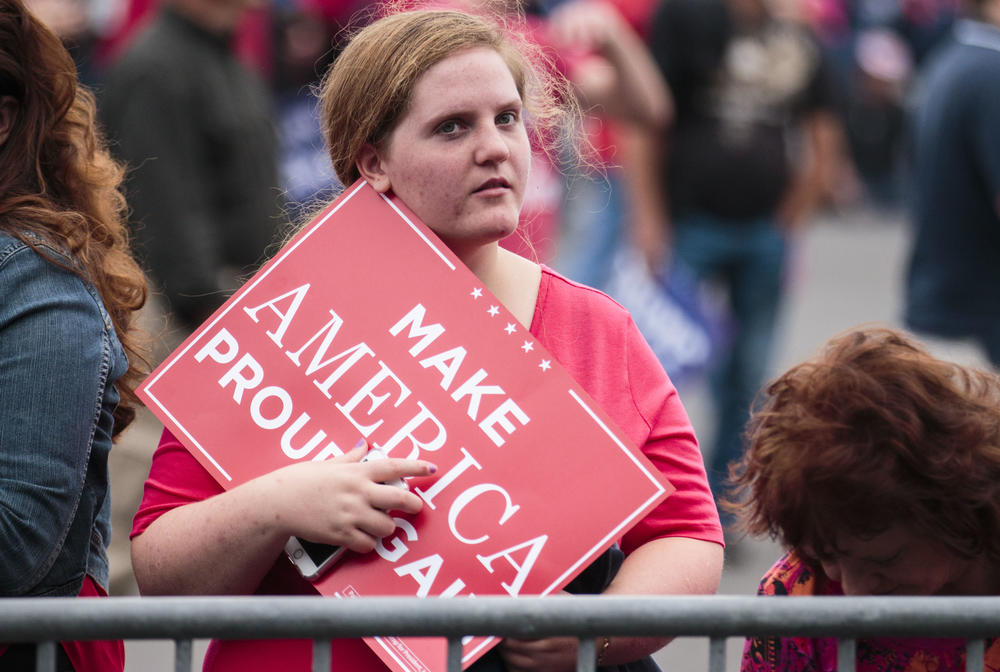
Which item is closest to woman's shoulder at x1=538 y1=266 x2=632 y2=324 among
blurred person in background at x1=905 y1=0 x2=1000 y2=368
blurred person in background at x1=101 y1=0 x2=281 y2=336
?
blurred person in background at x1=101 y1=0 x2=281 y2=336

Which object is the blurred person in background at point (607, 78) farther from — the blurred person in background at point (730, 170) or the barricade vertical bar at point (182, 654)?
the barricade vertical bar at point (182, 654)

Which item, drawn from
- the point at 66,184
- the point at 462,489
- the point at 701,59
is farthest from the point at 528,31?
the point at 462,489

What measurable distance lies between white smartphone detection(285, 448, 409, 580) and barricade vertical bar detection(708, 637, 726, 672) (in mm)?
436

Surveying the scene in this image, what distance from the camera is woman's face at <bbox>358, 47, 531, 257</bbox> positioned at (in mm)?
1927

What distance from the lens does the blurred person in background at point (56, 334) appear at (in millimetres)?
1832

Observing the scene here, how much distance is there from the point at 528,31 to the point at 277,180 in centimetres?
108

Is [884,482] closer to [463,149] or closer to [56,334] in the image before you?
[463,149]

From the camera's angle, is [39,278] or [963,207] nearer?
[39,278]

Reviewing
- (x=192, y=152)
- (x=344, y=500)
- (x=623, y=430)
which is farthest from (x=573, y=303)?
(x=192, y=152)

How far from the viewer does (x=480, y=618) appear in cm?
163

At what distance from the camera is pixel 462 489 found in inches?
73.0

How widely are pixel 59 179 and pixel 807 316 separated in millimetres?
8511

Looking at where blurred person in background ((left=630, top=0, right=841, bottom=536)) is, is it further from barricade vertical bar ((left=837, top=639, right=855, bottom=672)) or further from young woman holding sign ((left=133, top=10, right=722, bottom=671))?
barricade vertical bar ((left=837, top=639, right=855, bottom=672))

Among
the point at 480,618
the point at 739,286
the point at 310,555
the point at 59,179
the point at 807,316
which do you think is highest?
the point at 59,179
